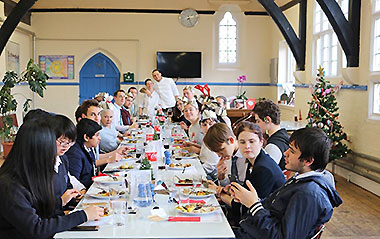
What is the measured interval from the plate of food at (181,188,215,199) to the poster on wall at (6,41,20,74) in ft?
29.1

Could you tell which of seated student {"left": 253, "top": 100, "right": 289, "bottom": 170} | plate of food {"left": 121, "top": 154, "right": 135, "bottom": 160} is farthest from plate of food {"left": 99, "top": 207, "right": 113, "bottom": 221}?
plate of food {"left": 121, "top": 154, "right": 135, "bottom": 160}

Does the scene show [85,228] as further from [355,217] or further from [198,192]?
[355,217]

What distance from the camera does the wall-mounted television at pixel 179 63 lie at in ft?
42.7

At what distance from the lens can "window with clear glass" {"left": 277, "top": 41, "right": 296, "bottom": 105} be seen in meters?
12.0

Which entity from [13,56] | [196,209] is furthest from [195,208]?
[13,56]

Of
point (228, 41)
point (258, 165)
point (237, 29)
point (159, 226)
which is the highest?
point (237, 29)

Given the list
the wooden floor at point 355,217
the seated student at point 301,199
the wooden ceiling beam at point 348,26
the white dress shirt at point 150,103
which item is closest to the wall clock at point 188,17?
the white dress shirt at point 150,103

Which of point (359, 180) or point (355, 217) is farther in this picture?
point (359, 180)

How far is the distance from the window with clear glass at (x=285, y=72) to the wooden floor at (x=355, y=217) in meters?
5.62

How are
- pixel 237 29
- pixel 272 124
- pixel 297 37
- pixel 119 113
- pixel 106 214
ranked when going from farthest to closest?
1. pixel 237 29
2. pixel 297 37
3. pixel 119 113
4. pixel 272 124
5. pixel 106 214

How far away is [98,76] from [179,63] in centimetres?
241

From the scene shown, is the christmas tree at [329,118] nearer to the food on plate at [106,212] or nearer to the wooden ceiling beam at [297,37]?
the wooden ceiling beam at [297,37]

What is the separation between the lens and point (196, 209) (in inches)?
108

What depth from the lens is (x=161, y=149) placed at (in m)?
4.86
